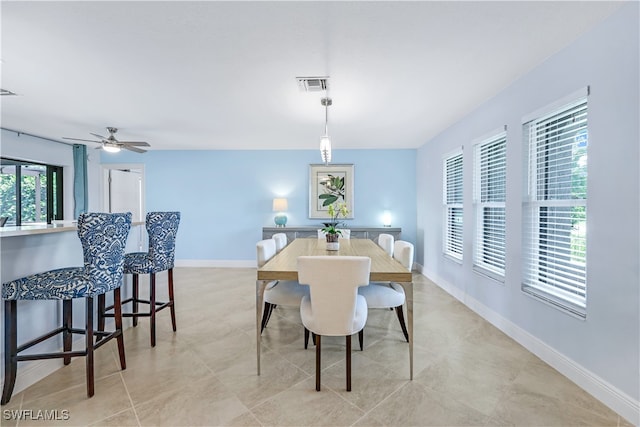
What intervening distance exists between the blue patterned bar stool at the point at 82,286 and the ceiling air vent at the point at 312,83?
6.00 ft

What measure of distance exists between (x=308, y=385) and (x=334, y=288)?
740 millimetres

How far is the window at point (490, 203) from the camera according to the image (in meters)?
3.03

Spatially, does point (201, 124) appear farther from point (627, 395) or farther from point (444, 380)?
point (627, 395)

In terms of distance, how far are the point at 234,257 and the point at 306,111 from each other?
359 cm

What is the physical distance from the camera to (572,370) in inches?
81.3

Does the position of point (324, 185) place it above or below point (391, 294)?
above

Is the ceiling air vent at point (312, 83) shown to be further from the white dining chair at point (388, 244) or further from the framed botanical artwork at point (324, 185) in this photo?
the framed botanical artwork at point (324, 185)

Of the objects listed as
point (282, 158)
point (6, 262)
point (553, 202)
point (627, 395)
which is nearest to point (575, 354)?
point (627, 395)

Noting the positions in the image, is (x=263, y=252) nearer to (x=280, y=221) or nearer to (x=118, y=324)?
(x=118, y=324)

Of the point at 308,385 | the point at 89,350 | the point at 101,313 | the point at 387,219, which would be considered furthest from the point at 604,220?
the point at 387,219

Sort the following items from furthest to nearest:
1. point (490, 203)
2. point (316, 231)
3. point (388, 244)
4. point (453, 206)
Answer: point (316, 231) → point (453, 206) → point (388, 244) → point (490, 203)

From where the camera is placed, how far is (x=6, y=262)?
1866 millimetres

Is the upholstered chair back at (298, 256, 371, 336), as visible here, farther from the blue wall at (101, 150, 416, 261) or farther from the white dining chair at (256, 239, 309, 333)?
the blue wall at (101, 150, 416, 261)

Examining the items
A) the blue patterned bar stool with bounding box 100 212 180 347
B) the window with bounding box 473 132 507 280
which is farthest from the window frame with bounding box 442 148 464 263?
the blue patterned bar stool with bounding box 100 212 180 347
